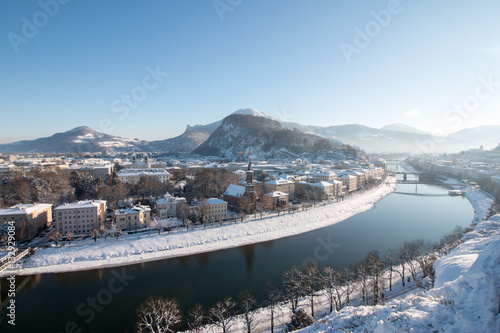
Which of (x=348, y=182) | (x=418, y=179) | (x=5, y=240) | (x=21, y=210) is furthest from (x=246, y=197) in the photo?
(x=418, y=179)

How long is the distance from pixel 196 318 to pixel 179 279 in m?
3.81

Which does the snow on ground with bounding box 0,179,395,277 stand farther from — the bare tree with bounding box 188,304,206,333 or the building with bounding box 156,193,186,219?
the bare tree with bounding box 188,304,206,333

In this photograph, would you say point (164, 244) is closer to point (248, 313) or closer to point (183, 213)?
point (183, 213)

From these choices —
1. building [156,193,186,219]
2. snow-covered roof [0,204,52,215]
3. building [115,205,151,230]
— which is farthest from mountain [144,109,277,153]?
building [115,205,151,230]

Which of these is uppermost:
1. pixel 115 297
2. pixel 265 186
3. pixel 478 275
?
pixel 478 275

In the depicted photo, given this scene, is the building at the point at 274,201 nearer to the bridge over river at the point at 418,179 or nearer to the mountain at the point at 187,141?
the bridge over river at the point at 418,179

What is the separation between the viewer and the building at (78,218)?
47.2 ft

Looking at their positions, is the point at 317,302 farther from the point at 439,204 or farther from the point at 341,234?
the point at 439,204

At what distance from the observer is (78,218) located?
48.2ft

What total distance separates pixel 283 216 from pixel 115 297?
11.5m

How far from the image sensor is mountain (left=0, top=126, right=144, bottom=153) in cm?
11438

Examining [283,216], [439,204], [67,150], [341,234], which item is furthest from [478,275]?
[67,150]

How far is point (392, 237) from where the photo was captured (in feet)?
49.2

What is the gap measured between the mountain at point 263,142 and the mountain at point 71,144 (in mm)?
59140
